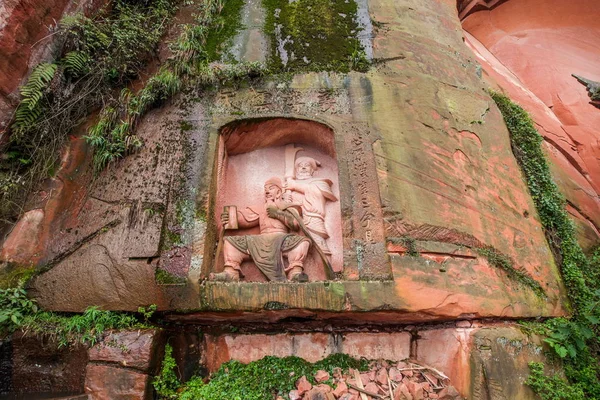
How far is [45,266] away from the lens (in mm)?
5500

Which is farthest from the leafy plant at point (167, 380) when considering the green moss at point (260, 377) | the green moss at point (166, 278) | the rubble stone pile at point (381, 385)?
the rubble stone pile at point (381, 385)

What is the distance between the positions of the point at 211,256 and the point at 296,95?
282cm

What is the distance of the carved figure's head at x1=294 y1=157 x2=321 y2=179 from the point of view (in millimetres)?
6470

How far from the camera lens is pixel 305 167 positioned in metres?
6.50

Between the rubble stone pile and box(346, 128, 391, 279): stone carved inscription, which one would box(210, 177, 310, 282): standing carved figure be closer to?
box(346, 128, 391, 279): stone carved inscription

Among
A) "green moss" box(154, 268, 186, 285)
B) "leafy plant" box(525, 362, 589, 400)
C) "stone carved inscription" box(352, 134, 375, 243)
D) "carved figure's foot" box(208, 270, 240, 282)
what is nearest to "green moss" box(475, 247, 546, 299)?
"leafy plant" box(525, 362, 589, 400)

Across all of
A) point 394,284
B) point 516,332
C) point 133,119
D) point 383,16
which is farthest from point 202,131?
point 516,332

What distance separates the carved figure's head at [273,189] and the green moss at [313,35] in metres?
1.97

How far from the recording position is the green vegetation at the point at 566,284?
17.0ft

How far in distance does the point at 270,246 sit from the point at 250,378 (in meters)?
1.64

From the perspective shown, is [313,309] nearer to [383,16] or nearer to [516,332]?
[516,332]

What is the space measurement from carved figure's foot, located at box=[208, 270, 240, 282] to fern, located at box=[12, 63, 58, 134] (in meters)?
3.91

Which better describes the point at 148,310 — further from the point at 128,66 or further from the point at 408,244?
the point at 128,66

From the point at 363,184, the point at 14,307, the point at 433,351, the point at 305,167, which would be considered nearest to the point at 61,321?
the point at 14,307
